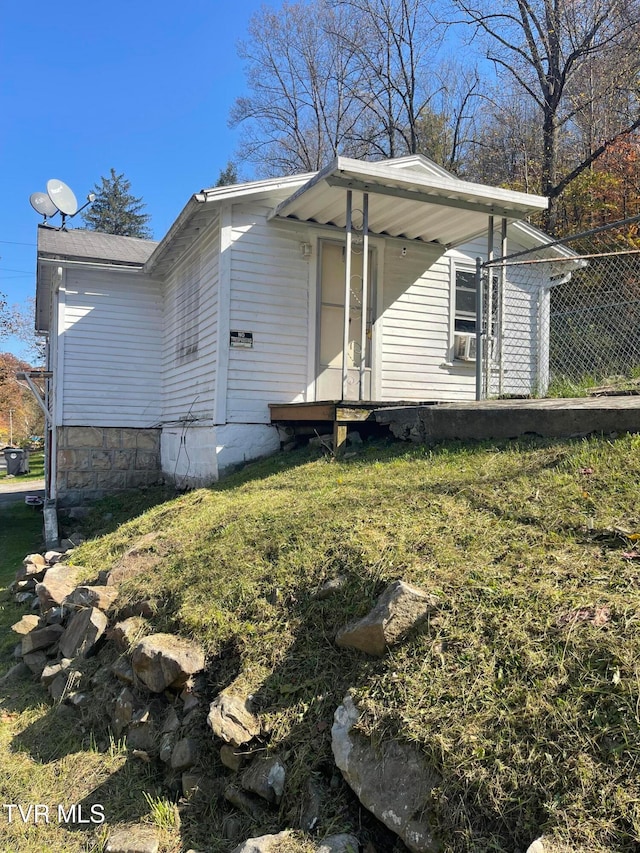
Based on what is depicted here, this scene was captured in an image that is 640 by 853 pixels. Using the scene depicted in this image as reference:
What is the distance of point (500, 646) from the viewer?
6.85 feet

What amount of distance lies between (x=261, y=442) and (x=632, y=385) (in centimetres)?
425

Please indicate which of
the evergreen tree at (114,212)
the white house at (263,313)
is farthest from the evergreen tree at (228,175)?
the white house at (263,313)

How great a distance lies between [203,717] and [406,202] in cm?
601

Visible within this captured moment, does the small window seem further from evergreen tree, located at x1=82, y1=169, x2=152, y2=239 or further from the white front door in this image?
evergreen tree, located at x1=82, y1=169, x2=152, y2=239

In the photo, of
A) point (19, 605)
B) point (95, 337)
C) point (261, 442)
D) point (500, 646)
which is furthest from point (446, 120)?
point (500, 646)

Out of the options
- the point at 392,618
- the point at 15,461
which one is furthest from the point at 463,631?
the point at 15,461

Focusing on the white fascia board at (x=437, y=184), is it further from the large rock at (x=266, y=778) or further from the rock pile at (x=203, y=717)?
the large rock at (x=266, y=778)

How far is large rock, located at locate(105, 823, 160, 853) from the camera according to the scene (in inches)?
85.3

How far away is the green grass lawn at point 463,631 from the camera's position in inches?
65.5

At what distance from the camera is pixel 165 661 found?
293cm

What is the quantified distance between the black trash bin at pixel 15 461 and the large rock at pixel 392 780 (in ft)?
87.1

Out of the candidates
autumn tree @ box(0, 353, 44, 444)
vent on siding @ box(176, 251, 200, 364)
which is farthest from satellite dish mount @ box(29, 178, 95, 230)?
autumn tree @ box(0, 353, 44, 444)

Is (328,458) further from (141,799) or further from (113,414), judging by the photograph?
(113,414)

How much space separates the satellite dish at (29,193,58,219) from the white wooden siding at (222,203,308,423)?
6.68 metres
